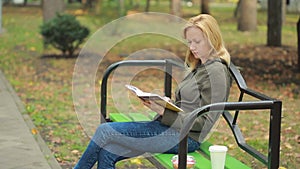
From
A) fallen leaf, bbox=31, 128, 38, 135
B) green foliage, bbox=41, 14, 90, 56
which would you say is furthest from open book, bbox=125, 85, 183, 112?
green foliage, bbox=41, 14, 90, 56

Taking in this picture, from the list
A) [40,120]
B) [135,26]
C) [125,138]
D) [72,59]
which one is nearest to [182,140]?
[125,138]

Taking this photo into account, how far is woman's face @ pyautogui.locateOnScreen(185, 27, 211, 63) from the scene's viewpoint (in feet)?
16.4

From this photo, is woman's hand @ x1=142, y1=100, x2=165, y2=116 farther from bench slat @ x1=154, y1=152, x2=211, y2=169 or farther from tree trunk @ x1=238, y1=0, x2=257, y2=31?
tree trunk @ x1=238, y1=0, x2=257, y2=31

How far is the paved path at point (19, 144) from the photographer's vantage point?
21.7 feet

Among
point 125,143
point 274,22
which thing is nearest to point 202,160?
point 125,143

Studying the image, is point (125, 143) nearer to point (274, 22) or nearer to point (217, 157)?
point (217, 157)

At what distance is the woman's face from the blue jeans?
22.4 inches

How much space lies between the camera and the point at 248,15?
2702 centimetres

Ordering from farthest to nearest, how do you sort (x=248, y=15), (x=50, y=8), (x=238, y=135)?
(x=248, y=15)
(x=50, y=8)
(x=238, y=135)

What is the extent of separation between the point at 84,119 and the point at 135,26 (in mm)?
17747

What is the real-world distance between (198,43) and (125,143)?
868mm

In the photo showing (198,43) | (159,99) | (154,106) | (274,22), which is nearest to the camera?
(159,99)

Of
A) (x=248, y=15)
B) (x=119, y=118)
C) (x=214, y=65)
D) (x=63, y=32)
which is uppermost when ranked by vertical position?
(x=214, y=65)

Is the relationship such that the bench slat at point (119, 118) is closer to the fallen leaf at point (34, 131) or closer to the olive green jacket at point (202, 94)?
the olive green jacket at point (202, 94)
